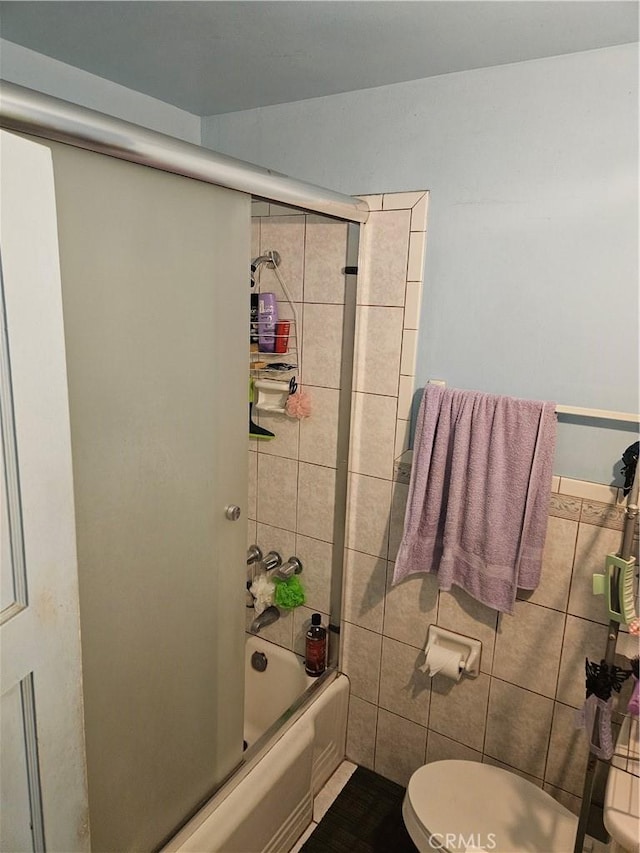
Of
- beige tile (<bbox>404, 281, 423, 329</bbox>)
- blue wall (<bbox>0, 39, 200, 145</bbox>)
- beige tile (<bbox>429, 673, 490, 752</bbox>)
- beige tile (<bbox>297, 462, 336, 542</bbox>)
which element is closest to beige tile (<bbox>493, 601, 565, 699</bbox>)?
beige tile (<bbox>429, 673, 490, 752</bbox>)

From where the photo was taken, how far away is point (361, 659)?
2.07m

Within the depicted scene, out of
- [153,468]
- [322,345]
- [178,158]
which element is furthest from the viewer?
[322,345]

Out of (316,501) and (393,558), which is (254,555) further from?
(393,558)

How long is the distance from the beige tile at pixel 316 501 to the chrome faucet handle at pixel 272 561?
157 millimetres

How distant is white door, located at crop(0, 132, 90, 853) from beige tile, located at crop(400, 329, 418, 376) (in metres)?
1.10

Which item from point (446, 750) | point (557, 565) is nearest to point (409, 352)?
point (557, 565)

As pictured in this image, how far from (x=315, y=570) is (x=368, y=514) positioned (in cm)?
34

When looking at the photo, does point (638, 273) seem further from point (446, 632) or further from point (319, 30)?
point (446, 632)

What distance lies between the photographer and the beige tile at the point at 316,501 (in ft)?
6.73

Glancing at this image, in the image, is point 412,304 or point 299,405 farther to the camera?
point 299,405

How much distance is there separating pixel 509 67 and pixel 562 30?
22 cm

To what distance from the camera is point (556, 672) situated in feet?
5.53

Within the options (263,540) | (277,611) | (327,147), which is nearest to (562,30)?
(327,147)

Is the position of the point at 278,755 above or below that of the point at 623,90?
below
